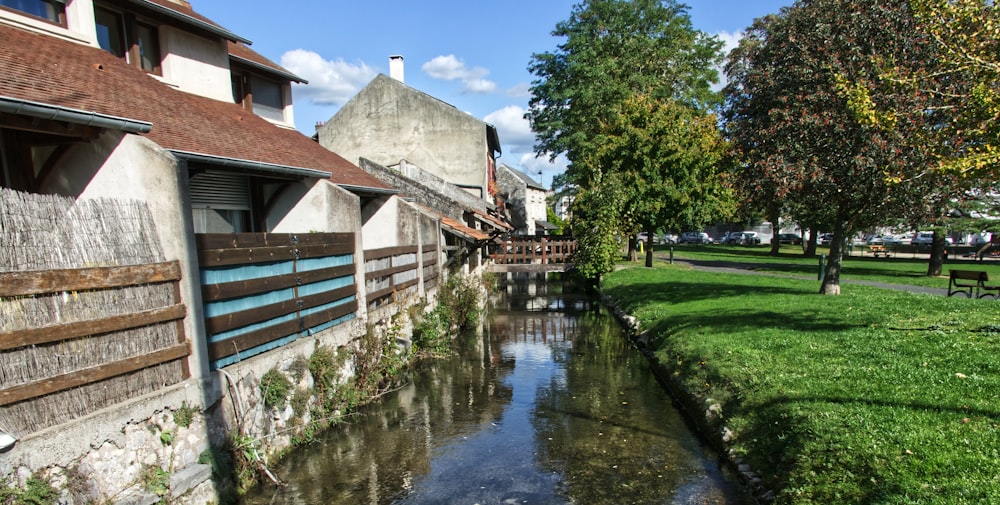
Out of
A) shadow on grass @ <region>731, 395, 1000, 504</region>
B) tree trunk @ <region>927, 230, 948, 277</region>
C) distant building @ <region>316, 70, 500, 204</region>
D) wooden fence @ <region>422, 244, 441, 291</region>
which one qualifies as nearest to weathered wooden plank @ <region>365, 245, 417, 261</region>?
wooden fence @ <region>422, 244, 441, 291</region>

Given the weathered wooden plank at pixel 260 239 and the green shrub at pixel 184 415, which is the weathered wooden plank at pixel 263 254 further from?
the green shrub at pixel 184 415

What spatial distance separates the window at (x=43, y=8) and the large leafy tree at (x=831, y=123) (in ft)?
42.9

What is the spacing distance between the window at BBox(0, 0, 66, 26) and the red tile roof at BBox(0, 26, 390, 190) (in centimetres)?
36

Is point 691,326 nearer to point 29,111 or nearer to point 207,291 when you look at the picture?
point 207,291

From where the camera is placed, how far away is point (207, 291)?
6039 millimetres

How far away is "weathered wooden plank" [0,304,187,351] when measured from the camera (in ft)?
13.0

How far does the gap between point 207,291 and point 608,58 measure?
2804 cm

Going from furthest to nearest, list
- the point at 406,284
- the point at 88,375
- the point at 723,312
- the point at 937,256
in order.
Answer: the point at 937,256, the point at 723,312, the point at 406,284, the point at 88,375

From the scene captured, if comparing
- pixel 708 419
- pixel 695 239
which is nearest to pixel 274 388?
pixel 708 419

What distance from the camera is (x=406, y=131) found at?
26734 millimetres

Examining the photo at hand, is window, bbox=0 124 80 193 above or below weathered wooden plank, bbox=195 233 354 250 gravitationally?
above

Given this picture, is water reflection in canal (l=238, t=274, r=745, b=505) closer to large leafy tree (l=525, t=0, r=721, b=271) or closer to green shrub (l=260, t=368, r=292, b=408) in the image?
green shrub (l=260, t=368, r=292, b=408)

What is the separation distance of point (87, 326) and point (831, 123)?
13.4m

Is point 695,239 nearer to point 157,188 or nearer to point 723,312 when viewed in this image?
point 723,312
